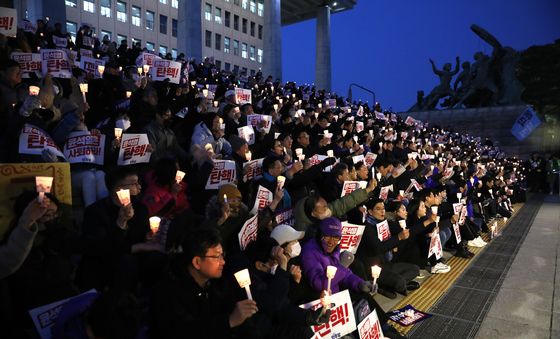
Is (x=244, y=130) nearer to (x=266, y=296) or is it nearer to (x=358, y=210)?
(x=358, y=210)

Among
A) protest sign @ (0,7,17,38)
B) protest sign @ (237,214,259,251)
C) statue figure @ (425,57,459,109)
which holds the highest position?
statue figure @ (425,57,459,109)

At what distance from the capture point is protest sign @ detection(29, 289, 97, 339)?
105 inches

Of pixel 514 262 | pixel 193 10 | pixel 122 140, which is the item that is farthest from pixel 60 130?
pixel 193 10

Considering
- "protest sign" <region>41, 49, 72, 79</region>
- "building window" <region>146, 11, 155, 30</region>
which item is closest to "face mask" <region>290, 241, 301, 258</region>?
"protest sign" <region>41, 49, 72, 79</region>

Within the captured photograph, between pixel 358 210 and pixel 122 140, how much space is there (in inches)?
130

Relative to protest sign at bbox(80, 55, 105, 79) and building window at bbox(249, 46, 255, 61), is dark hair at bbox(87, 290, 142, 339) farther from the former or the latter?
building window at bbox(249, 46, 255, 61)

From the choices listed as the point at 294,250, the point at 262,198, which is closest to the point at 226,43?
the point at 262,198

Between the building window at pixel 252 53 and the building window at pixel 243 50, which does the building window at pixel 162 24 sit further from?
the building window at pixel 252 53

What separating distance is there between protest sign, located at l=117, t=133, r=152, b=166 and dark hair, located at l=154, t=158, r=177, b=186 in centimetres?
111

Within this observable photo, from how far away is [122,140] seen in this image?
5152 mm

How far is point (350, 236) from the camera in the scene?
5.03 metres

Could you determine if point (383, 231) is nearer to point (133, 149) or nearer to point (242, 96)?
point (133, 149)

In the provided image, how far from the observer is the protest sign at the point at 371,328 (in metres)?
3.84

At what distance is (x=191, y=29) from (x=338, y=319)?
23943mm
